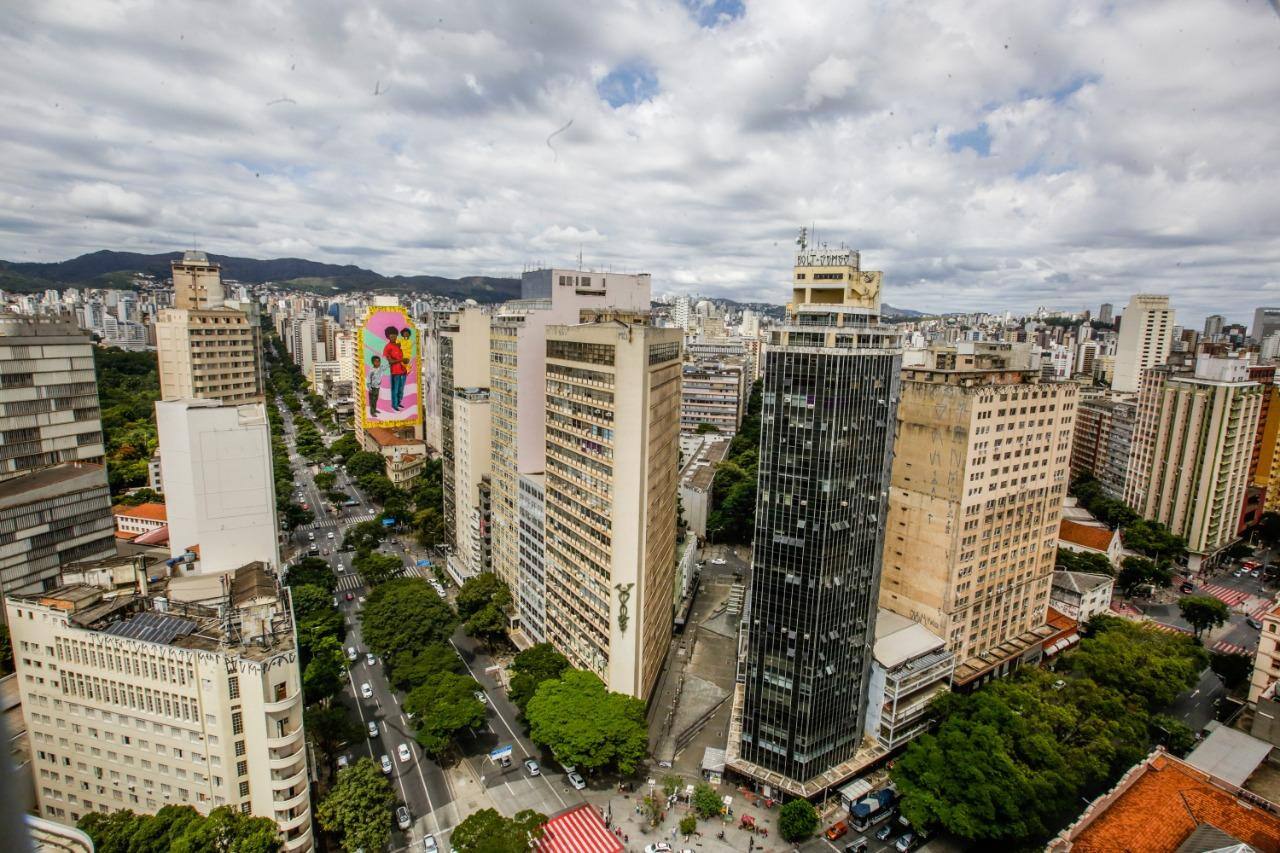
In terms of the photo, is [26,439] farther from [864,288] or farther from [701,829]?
[864,288]

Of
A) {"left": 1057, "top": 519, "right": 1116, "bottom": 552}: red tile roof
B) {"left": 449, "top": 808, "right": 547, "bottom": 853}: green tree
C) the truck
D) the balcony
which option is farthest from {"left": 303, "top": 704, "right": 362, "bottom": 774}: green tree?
{"left": 1057, "top": 519, "right": 1116, "bottom": 552}: red tile roof

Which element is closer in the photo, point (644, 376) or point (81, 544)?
point (644, 376)

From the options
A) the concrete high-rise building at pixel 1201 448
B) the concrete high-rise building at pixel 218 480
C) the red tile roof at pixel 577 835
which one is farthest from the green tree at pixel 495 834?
the concrete high-rise building at pixel 1201 448

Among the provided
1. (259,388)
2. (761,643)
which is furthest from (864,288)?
(259,388)

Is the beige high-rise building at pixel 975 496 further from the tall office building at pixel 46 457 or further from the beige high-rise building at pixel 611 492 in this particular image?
the tall office building at pixel 46 457

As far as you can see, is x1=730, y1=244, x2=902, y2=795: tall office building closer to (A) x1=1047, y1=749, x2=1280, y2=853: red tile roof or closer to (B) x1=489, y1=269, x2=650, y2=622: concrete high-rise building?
(A) x1=1047, y1=749, x2=1280, y2=853: red tile roof

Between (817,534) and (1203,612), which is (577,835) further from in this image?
(1203,612)

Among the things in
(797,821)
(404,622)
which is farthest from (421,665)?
(797,821)
